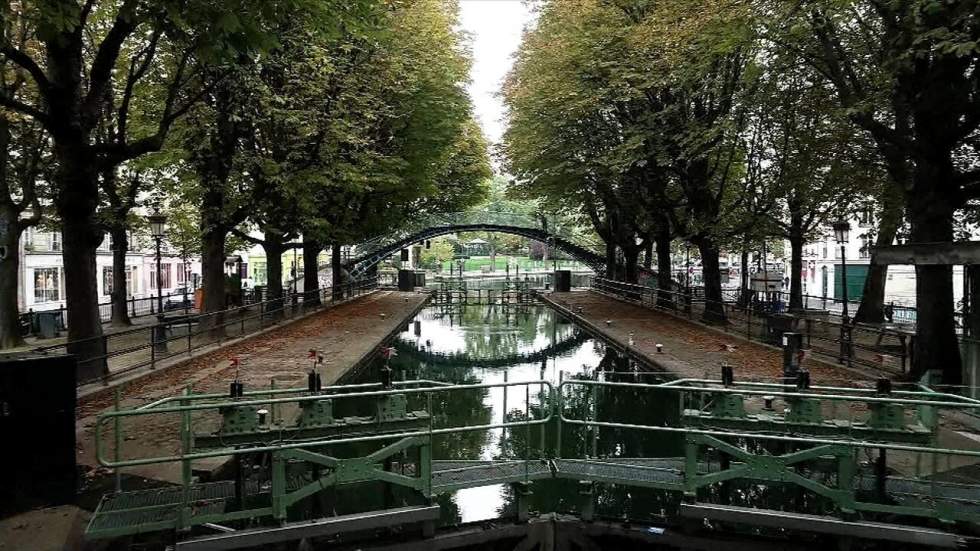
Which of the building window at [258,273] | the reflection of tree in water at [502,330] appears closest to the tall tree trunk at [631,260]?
the reflection of tree in water at [502,330]

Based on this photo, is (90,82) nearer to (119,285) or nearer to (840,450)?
(840,450)

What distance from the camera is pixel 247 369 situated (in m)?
16.2

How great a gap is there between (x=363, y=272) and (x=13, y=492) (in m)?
48.9

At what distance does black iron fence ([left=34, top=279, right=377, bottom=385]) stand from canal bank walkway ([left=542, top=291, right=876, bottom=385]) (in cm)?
1245

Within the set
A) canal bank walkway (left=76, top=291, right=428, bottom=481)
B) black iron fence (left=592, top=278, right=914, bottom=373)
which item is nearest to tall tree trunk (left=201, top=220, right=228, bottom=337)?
canal bank walkway (left=76, top=291, right=428, bottom=481)

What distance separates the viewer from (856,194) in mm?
23797

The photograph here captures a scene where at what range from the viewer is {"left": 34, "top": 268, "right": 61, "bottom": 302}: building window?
117 feet

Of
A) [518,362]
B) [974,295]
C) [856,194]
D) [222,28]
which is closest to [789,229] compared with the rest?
[856,194]

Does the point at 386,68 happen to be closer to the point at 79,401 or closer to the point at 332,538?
the point at 79,401

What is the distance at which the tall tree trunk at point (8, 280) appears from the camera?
19625 mm

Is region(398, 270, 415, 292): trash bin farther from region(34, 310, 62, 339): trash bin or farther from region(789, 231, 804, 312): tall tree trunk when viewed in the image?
region(789, 231, 804, 312): tall tree trunk

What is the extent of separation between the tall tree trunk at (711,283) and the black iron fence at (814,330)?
0.04 m

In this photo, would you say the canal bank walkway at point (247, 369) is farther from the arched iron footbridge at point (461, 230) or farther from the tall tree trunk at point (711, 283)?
the arched iron footbridge at point (461, 230)

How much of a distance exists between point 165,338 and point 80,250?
5862mm
